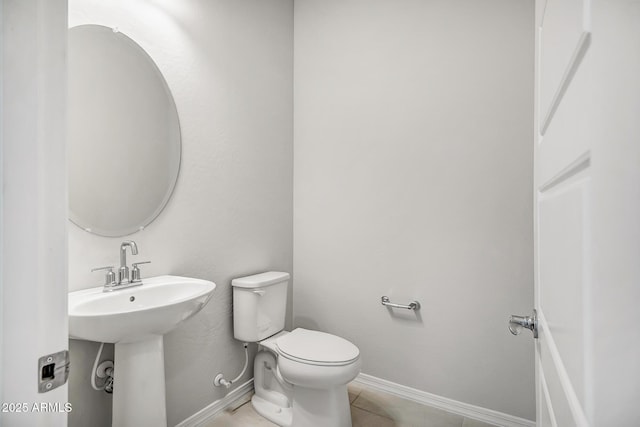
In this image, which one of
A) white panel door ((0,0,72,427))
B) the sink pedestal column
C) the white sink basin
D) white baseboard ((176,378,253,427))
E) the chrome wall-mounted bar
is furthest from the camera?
the chrome wall-mounted bar

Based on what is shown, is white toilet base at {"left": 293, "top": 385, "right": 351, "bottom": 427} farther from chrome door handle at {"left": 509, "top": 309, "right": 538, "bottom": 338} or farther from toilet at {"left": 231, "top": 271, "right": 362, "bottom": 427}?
chrome door handle at {"left": 509, "top": 309, "right": 538, "bottom": 338}

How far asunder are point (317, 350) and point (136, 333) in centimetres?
85

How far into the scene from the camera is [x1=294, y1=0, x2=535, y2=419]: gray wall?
5.70ft

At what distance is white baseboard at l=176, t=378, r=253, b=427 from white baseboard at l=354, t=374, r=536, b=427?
73 centimetres

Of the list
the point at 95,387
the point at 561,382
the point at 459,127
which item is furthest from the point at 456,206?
the point at 95,387

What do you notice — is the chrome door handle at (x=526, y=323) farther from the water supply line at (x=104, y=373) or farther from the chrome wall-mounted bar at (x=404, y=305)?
the water supply line at (x=104, y=373)

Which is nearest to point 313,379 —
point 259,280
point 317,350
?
point 317,350

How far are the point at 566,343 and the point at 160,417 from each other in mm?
1452

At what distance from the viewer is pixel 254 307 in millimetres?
1861

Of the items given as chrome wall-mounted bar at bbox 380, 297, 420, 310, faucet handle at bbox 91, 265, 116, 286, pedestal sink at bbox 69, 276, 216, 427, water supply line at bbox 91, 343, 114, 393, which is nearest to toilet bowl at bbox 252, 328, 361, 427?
chrome wall-mounted bar at bbox 380, 297, 420, 310

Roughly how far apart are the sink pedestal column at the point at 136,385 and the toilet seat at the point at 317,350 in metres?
0.59

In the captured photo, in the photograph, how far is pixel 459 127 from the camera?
1873mm

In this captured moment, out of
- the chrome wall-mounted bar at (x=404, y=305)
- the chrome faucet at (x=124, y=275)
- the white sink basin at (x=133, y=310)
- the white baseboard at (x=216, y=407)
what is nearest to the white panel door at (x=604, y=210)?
the white sink basin at (x=133, y=310)

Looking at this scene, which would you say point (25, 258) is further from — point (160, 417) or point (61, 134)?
point (160, 417)
